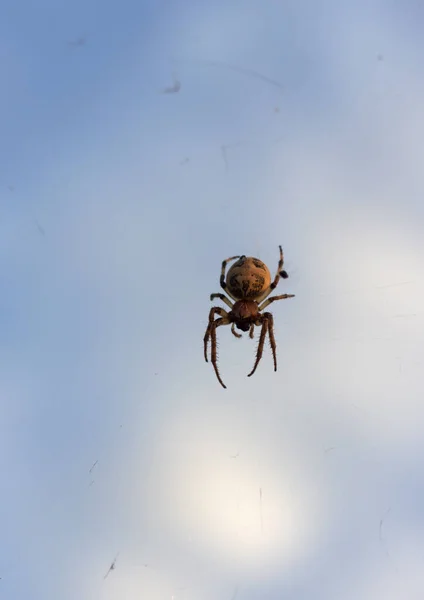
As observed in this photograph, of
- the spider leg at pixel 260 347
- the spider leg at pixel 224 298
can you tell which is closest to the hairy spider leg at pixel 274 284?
the spider leg at pixel 224 298

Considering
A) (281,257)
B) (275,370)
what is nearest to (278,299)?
(281,257)

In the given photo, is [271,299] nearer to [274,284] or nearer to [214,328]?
[274,284]

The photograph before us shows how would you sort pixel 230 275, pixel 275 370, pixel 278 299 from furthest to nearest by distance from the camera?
pixel 230 275 → pixel 278 299 → pixel 275 370

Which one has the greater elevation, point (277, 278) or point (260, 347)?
point (277, 278)

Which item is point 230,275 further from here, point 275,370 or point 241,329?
point 275,370

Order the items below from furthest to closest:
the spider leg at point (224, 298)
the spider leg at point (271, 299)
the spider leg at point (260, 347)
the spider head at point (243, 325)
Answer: the spider leg at point (224, 298) < the spider head at point (243, 325) < the spider leg at point (271, 299) < the spider leg at point (260, 347)

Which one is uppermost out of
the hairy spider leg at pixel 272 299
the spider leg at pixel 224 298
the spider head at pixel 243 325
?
the spider leg at pixel 224 298

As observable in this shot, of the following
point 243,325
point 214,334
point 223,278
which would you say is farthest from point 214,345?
point 223,278

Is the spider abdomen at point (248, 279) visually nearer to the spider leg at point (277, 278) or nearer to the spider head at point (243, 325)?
the spider leg at point (277, 278)
